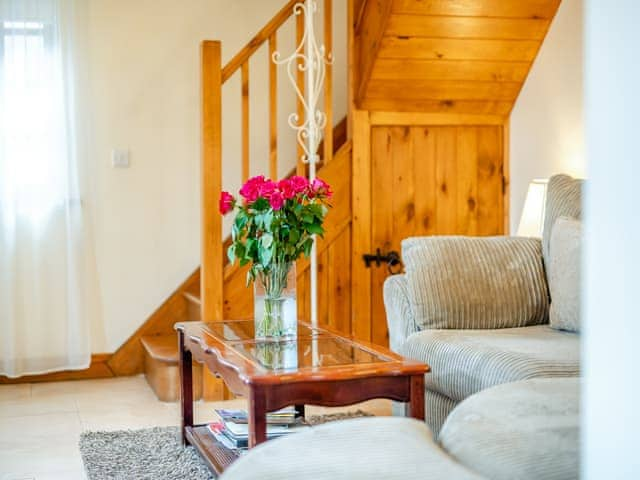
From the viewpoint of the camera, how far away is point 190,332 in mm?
3178

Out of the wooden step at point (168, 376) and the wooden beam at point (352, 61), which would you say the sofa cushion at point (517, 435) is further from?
the wooden beam at point (352, 61)

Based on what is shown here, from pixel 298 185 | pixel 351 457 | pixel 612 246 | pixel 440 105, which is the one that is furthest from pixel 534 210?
pixel 612 246

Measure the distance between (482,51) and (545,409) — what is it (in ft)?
9.54

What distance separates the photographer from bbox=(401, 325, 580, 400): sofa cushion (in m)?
2.67

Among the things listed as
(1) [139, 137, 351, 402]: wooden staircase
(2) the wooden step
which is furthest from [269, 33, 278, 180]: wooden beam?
(2) the wooden step

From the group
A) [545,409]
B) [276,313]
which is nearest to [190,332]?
[276,313]

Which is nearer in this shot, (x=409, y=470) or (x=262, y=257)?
(x=409, y=470)

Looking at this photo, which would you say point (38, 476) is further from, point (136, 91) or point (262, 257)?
point (136, 91)

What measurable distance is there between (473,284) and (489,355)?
0.56 m

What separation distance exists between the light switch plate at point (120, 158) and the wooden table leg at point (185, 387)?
1786mm

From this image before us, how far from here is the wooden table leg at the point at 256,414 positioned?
233 cm

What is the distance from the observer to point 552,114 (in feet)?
14.4

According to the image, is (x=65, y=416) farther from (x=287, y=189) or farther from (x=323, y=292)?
(x=287, y=189)

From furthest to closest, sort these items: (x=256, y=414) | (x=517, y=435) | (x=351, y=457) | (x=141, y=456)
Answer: (x=141, y=456) → (x=256, y=414) → (x=517, y=435) → (x=351, y=457)
